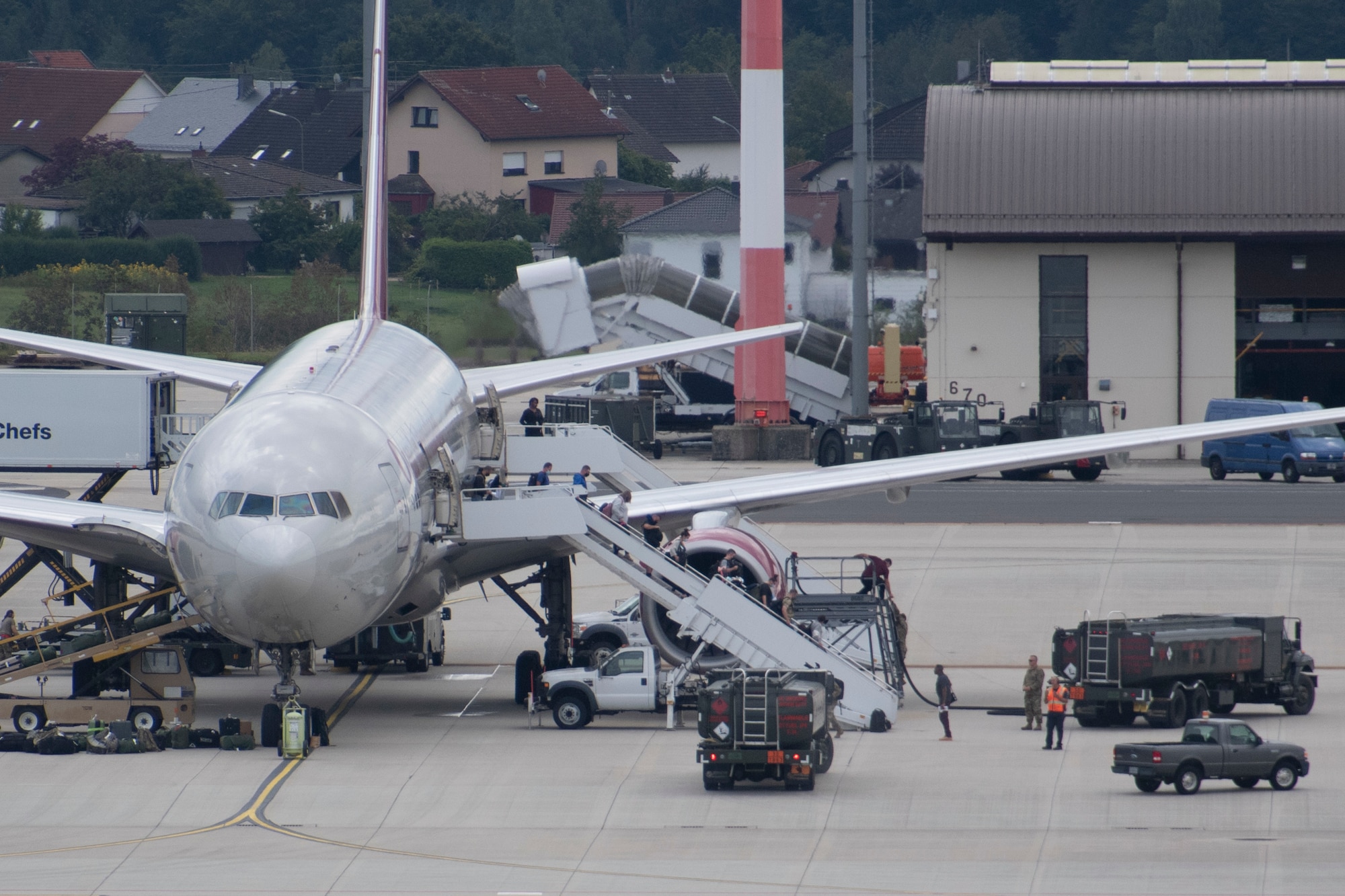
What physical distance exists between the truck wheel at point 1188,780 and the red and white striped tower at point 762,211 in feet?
142

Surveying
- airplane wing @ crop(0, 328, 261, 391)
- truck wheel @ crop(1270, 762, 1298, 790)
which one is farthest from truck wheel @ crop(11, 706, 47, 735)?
truck wheel @ crop(1270, 762, 1298, 790)

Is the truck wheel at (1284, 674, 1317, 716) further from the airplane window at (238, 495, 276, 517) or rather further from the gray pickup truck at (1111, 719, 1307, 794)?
the airplane window at (238, 495, 276, 517)

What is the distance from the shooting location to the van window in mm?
31219

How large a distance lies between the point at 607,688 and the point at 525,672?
7.37 ft

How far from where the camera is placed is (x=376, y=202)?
128 feet

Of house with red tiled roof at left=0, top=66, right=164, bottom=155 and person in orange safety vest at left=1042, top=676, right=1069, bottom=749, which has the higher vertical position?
house with red tiled roof at left=0, top=66, right=164, bottom=155

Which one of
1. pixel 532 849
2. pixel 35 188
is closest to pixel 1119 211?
pixel 532 849

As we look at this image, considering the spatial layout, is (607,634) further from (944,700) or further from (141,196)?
(141,196)

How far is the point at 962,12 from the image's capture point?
18525 centimetres

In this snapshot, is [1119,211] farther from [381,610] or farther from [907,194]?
[907,194]

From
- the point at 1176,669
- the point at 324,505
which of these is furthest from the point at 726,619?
the point at 324,505

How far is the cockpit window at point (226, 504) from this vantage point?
26844 millimetres

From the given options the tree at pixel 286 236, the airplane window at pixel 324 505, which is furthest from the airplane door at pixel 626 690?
the tree at pixel 286 236

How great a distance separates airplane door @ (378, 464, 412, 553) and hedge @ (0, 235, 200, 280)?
281 feet
